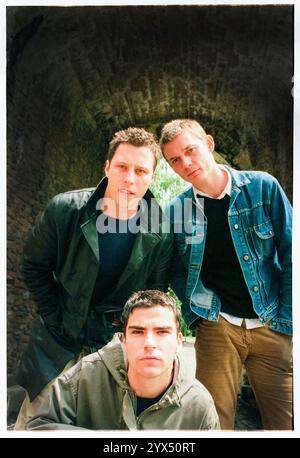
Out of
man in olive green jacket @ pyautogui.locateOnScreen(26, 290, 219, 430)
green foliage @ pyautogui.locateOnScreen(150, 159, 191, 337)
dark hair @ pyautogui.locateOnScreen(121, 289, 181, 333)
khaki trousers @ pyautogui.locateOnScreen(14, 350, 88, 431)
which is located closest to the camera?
man in olive green jacket @ pyautogui.locateOnScreen(26, 290, 219, 430)

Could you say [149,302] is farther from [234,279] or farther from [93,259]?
[234,279]

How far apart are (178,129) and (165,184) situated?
1.59 ft

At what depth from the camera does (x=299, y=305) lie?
502cm

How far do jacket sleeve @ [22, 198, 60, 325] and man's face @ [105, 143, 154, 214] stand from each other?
568 millimetres

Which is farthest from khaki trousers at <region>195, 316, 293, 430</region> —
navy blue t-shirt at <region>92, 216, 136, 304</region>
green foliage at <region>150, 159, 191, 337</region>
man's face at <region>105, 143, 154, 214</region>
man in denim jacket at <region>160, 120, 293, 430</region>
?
man's face at <region>105, 143, 154, 214</region>

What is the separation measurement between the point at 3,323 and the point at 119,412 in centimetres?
126

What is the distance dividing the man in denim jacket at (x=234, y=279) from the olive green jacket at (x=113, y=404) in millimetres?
430

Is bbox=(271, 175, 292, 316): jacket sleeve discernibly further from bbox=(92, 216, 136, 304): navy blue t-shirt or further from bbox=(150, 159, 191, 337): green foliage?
bbox=(92, 216, 136, 304): navy blue t-shirt

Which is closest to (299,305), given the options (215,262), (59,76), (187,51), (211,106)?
(215,262)

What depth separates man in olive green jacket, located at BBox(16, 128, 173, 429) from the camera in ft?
16.3

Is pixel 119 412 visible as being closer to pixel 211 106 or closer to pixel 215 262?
pixel 215 262

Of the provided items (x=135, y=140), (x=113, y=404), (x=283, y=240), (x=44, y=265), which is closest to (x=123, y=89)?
(x=135, y=140)

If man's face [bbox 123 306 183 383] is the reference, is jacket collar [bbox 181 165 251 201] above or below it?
above

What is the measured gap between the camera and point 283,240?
16.5ft
